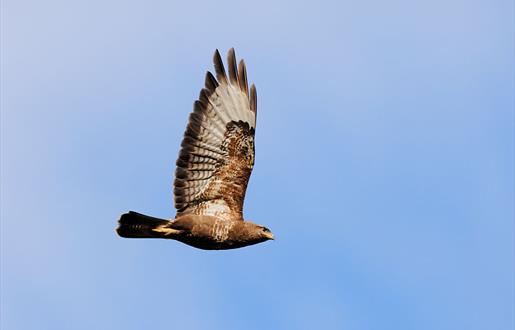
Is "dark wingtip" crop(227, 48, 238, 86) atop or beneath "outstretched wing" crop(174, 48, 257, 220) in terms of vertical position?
atop

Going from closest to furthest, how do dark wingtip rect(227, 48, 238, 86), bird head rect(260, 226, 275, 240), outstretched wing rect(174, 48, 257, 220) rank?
1. bird head rect(260, 226, 275, 240)
2. outstretched wing rect(174, 48, 257, 220)
3. dark wingtip rect(227, 48, 238, 86)

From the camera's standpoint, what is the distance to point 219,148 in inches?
537

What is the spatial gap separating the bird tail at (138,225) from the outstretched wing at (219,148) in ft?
2.19

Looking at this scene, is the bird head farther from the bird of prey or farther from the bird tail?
the bird tail

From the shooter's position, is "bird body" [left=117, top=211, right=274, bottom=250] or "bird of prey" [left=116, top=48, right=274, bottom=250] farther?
"bird of prey" [left=116, top=48, right=274, bottom=250]

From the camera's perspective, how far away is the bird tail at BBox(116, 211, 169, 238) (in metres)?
12.7

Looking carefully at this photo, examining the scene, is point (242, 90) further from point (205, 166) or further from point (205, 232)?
point (205, 232)

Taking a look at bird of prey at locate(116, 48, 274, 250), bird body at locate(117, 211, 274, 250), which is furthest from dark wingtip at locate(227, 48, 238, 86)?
bird body at locate(117, 211, 274, 250)

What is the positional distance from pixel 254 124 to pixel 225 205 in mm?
1504

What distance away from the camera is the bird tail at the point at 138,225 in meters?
12.7

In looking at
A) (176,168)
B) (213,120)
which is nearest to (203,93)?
(213,120)

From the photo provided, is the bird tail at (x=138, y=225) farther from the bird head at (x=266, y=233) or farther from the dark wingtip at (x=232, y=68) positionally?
the dark wingtip at (x=232, y=68)

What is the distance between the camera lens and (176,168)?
13469 mm

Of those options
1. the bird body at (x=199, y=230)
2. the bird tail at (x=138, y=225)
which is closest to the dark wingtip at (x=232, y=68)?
the bird body at (x=199, y=230)
